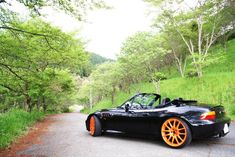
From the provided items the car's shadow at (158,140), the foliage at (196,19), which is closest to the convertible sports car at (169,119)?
the car's shadow at (158,140)

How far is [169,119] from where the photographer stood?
561cm

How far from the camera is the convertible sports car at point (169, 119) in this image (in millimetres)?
5320

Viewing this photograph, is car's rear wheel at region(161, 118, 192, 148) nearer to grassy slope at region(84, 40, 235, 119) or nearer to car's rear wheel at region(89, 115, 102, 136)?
car's rear wheel at region(89, 115, 102, 136)

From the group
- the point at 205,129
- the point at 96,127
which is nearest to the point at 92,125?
Result: the point at 96,127

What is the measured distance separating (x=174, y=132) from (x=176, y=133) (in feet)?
0.18

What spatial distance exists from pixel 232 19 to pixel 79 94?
3146 centimetres

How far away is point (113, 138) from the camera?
696cm

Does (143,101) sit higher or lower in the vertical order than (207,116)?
higher

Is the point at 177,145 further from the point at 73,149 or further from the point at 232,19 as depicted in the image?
the point at 232,19

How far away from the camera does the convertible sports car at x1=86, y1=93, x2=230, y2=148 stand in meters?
5.32

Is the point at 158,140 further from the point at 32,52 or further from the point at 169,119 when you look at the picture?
the point at 32,52

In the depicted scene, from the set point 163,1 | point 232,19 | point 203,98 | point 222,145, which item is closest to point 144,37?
point 163,1

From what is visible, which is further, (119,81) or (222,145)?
(119,81)

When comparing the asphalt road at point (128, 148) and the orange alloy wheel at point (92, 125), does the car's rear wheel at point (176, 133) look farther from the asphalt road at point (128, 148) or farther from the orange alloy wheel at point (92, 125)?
the orange alloy wheel at point (92, 125)
